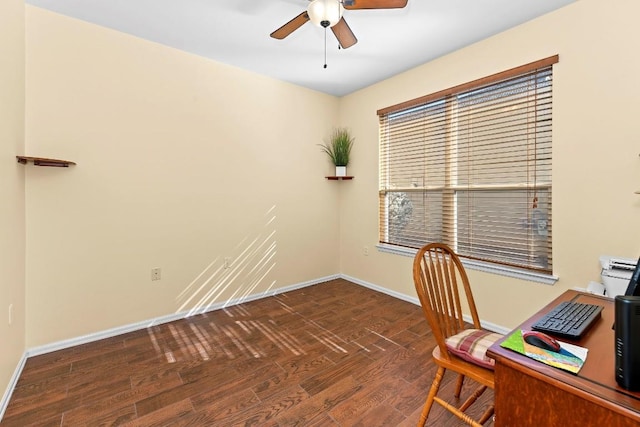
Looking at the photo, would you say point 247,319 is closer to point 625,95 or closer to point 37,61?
point 37,61

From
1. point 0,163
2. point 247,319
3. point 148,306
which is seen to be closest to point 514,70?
point 247,319

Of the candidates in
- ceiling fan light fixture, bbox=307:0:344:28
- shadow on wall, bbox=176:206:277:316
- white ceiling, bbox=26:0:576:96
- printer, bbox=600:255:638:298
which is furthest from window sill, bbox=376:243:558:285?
ceiling fan light fixture, bbox=307:0:344:28

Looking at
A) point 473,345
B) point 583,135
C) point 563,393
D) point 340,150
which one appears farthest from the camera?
point 340,150

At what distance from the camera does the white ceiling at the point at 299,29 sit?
2201 millimetres

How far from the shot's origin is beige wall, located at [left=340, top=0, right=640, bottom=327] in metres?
1.97

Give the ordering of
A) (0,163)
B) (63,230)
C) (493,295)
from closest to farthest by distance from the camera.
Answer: (0,163) < (63,230) < (493,295)

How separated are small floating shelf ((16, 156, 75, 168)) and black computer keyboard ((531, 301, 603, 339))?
309 cm

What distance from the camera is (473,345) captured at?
139 cm

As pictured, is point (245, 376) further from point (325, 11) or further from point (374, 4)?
point (374, 4)

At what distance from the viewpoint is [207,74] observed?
3.04 meters

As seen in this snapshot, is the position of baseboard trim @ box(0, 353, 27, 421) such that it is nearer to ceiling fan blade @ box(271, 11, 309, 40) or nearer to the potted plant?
ceiling fan blade @ box(271, 11, 309, 40)

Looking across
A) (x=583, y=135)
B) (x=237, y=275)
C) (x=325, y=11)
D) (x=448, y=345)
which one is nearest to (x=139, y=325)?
(x=237, y=275)

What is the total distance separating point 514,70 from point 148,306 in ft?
12.9

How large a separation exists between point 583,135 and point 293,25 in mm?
2277
